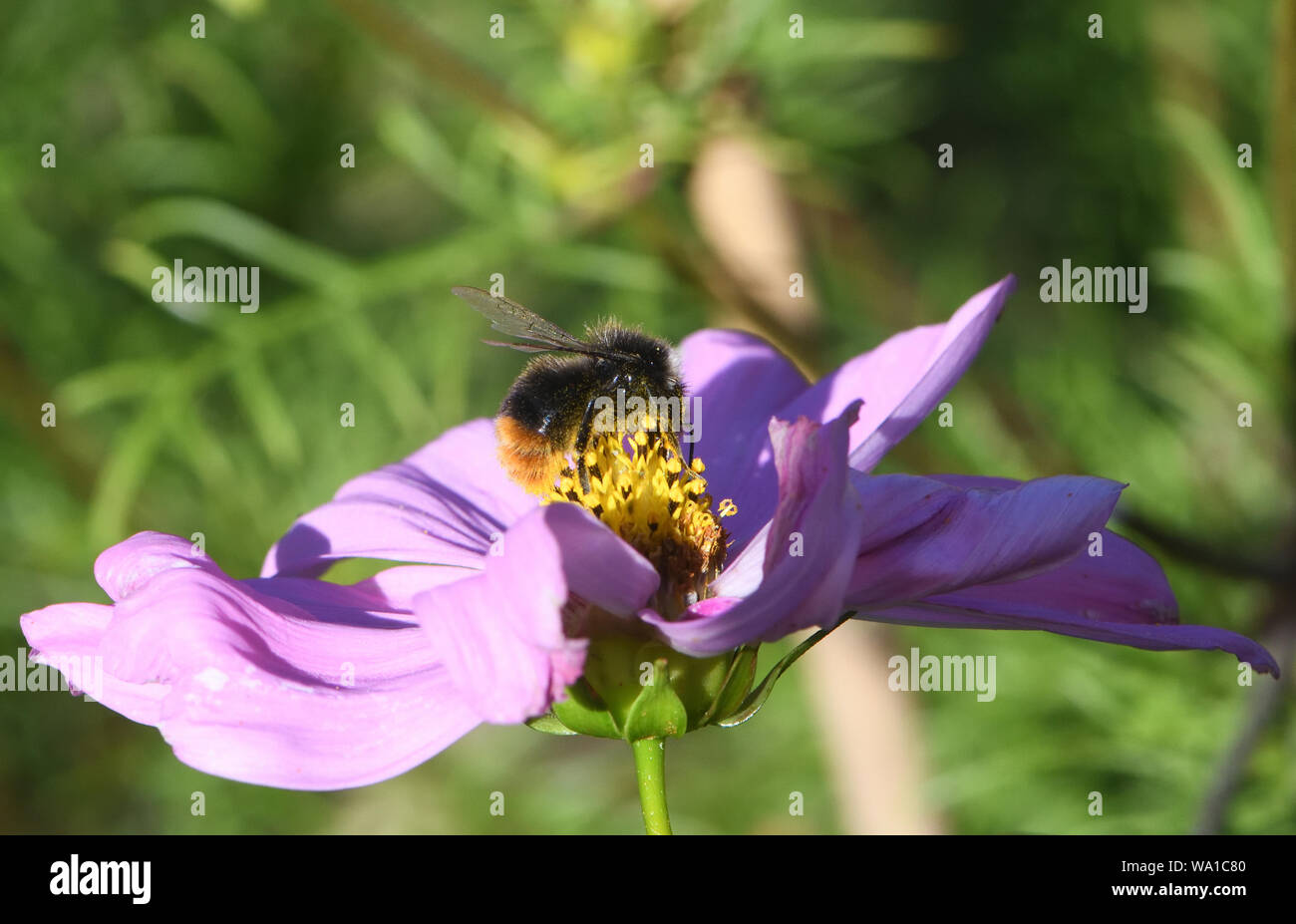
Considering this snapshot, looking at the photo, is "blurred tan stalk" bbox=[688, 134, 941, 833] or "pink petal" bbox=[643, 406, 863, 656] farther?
"blurred tan stalk" bbox=[688, 134, 941, 833]

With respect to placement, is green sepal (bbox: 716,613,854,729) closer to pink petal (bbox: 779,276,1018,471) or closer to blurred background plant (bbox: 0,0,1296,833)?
pink petal (bbox: 779,276,1018,471)

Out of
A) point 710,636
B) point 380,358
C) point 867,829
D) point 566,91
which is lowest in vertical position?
point 867,829

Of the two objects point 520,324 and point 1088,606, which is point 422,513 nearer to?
point 520,324

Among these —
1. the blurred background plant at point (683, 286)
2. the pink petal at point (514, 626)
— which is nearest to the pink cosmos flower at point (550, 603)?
the pink petal at point (514, 626)

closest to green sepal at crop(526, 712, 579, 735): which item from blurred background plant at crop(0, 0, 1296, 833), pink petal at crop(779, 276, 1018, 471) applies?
pink petal at crop(779, 276, 1018, 471)

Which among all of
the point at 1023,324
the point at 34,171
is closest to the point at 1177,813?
the point at 1023,324

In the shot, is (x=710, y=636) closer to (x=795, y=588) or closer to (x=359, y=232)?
(x=795, y=588)
